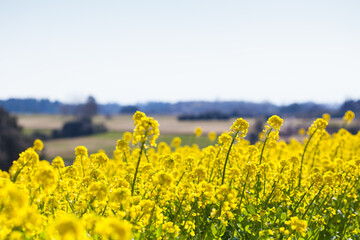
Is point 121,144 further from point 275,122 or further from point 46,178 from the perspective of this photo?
point 275,122

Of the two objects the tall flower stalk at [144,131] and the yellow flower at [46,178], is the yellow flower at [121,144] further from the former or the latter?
the yellow flower at [46,178]

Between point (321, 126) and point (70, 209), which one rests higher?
point (321, 126)

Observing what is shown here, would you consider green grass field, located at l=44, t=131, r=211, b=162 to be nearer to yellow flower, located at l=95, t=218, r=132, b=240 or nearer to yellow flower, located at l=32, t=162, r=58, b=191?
yellow flower, located at l=32, t=162, r=58, b=191

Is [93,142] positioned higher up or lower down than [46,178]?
lower down

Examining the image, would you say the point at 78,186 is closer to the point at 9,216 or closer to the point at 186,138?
the point at 9,216

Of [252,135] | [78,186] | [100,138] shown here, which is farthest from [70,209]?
[100,138]

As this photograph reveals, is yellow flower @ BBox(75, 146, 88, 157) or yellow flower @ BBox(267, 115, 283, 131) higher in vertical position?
yellow flower @ BBox(267, 115, 283, 131)

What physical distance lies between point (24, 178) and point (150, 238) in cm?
270

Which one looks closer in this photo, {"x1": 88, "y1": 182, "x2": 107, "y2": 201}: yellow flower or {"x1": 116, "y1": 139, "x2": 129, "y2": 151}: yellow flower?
{"x1": 88, "y1": 182, "x2": 107, "y2": 201}: yellow flower

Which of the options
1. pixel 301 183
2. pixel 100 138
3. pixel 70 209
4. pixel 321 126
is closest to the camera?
pixel 70 209

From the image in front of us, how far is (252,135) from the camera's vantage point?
4800 centimetres

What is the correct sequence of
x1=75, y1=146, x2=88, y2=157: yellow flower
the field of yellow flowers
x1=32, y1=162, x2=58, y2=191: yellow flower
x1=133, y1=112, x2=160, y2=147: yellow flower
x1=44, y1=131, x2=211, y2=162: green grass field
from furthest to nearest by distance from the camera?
1. x1=44, y1=131, x2=211, y2=162: green grass field
2. x1=75, y1=146, x2=88, y2=157: yellow flower
3. x1=133, y1=112, x2=160, y2=147: yellow flower
4. the field of yellow flowers
5. x1=32, y1=162, x2=58, y2=191: yellow flower

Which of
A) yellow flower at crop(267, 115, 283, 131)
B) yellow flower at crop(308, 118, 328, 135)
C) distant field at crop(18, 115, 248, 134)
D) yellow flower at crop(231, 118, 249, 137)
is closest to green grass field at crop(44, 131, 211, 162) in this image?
distant field at crop(18, 115, 248, 134)

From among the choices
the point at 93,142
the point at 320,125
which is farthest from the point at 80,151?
the point at 93,142
